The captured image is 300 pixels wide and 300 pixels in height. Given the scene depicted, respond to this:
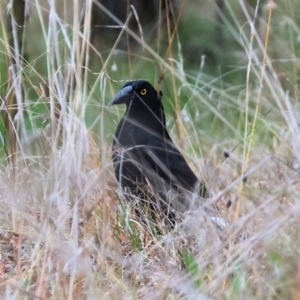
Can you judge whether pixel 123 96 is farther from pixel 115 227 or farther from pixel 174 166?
pixel 115 227

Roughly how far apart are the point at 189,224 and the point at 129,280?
175 mm

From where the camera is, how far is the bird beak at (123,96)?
227cm

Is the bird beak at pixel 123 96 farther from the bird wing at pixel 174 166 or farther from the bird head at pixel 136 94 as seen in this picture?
the bird wing at pixel 174 166

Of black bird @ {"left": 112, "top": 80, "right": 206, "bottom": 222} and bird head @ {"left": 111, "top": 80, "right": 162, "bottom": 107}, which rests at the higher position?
bird head @ {"left": 111, "top": 80, "right": 162, "bottom": 107}

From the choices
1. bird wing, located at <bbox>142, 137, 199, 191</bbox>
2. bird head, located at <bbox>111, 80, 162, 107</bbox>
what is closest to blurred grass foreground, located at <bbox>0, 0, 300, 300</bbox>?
bird wing, located at <bbox>142, 137, 199, 191</bbox>

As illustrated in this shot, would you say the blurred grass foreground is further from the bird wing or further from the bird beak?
the bird beak

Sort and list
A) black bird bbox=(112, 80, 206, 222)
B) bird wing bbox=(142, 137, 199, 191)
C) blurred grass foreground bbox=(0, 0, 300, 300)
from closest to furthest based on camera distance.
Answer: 1. blurred grass foreground bbox=(0, 0, 300, 300)
2. black bird bbox=(112, 80, 206, 222)
3. bird wing bbox=(142, 137, 199, 191)

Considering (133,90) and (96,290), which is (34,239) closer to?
(96,290)

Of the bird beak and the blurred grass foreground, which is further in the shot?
the bird beak

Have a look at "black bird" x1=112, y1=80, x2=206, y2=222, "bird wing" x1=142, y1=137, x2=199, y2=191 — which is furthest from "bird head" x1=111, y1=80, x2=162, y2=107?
"bird wing" x1=142, y1=137, x2=199, y2=191

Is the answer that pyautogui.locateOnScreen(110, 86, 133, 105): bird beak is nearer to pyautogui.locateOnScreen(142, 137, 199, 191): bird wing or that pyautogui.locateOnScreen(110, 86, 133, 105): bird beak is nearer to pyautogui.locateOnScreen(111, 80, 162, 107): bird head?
pyautogui.locateOnScreen(111, 80, 162, 107): bird head

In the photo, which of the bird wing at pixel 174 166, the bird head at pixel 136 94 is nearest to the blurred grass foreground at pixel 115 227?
the bird wing at pixel 174 166

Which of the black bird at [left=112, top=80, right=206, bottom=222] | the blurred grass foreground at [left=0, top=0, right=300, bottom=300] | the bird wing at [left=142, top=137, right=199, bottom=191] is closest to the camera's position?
the blurred grass foreground at [left=0, top=0, right=300, bottom=300]

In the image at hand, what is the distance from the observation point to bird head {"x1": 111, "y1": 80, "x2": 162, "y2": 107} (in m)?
2.28
